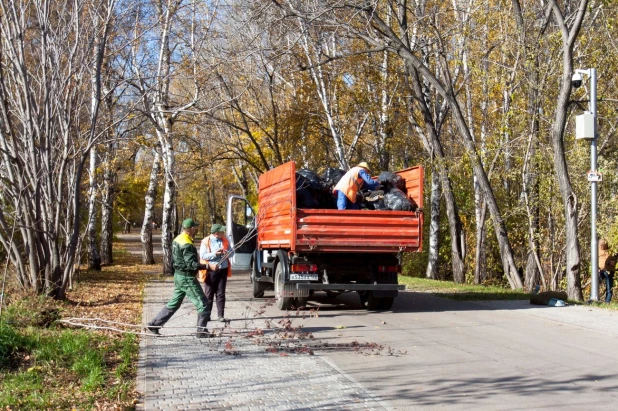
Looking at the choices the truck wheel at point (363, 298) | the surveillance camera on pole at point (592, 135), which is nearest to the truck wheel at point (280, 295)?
the truck wheel at point (363, 298)

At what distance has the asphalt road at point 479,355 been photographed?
727 cm

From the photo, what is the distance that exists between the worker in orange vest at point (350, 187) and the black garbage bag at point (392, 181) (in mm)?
390

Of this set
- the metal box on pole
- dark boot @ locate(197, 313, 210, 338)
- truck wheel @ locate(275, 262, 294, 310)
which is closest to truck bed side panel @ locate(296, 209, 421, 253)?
truck wheel @ locate(275, 262, 294, 310)

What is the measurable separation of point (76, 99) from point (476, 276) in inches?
570

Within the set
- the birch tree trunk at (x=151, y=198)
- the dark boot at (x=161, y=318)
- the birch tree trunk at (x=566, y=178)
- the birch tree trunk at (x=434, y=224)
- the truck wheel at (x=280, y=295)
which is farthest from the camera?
the birch tree trunk at (x=151, y=198)

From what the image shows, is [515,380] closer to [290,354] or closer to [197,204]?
[290,354]

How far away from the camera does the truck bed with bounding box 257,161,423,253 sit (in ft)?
43.2

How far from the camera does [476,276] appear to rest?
79.4 feet

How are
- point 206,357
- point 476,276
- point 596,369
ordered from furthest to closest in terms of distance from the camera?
point 476,276 < point 206,357 < point 596,369

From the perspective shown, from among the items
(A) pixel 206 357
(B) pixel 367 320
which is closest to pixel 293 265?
(B) pixel 367 320

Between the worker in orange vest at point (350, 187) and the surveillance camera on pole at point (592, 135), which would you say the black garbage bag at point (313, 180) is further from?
the surveillance camera on pole at point (592, 135)

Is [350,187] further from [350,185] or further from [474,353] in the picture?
[474,353]

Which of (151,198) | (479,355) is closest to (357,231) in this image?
(479,355)

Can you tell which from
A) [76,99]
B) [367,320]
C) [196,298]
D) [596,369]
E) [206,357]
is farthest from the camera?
[76,99]
